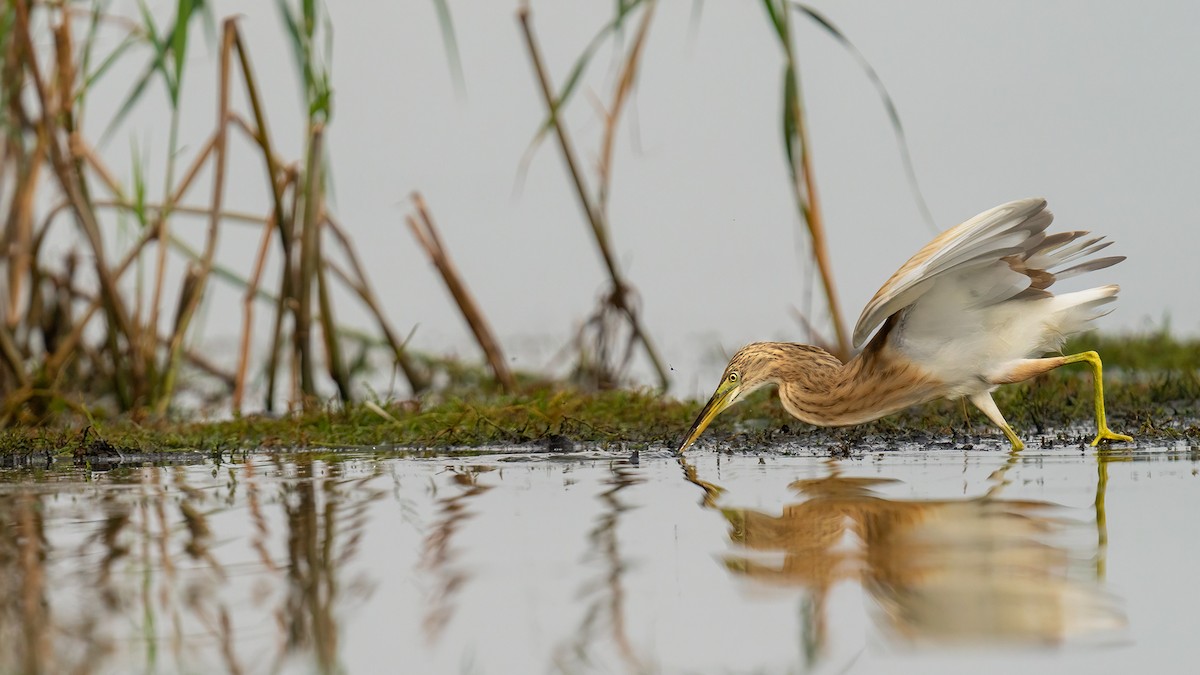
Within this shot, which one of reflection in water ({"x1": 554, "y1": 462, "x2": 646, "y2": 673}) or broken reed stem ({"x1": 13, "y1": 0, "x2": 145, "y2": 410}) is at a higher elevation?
broken reed stem ({"x1": 13, "y1": 0, "x2": 145, "y2": 410})

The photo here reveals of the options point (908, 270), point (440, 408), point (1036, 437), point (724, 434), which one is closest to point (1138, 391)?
point (1036, 437)

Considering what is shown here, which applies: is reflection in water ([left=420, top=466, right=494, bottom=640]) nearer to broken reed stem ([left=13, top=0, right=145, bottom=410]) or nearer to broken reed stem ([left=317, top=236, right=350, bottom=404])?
broken reed stem ([left=317, top=236, right=350, bottom=404])

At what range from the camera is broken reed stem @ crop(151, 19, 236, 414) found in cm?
843

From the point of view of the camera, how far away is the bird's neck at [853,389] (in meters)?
6.96

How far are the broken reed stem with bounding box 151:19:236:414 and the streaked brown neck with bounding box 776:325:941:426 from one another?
11.5 feet

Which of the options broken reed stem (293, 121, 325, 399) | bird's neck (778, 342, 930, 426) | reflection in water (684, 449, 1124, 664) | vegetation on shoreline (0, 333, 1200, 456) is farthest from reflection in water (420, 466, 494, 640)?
broken reed stem (293, 121, 325, 399)

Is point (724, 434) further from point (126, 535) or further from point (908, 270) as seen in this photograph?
point (126, 535)

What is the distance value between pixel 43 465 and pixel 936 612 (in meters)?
4.95

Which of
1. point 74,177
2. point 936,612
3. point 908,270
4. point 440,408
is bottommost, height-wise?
point 936,612

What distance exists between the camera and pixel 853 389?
23.4 feet

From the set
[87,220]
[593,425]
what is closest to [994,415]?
[593,425]

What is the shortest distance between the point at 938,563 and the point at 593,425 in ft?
12.2

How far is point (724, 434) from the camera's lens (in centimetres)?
778

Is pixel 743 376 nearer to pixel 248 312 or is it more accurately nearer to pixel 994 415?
pixel 994 415
